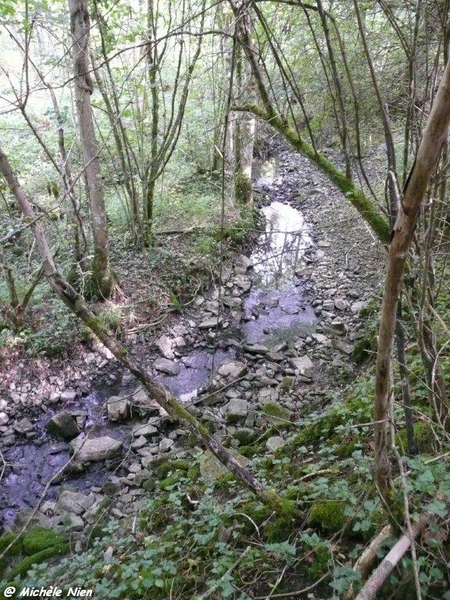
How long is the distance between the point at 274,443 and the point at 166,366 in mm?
2269

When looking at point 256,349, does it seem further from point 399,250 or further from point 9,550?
point 399,250

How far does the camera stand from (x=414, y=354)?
3.26m

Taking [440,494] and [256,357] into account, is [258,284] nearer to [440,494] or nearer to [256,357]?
[256,357]

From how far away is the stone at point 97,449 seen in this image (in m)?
4.30

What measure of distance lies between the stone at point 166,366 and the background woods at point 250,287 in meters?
0.04

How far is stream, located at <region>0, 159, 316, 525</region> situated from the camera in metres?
4.12

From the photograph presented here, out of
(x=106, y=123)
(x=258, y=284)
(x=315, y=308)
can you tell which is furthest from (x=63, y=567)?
(x=106, y=123)

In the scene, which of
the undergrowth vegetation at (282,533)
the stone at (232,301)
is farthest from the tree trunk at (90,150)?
the undergrowth vegetation at (282,533)

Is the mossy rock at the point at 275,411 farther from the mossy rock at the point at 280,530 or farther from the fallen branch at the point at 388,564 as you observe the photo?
the fallen branch at the point at 388,564

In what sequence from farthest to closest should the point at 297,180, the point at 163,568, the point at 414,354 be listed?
1. the point at 297,180
2. the point at 414,354
3. the point at 163,568

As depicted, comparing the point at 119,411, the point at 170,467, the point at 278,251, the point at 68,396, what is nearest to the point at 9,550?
the point at 170,467

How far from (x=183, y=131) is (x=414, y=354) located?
7.54 meters

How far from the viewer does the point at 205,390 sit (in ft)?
16.9

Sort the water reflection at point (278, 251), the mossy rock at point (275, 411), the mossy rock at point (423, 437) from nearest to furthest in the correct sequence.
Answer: the mossy rock at point (423, 437), the mossy rock at point (275, 411), the water reflection at point (278, 251)
